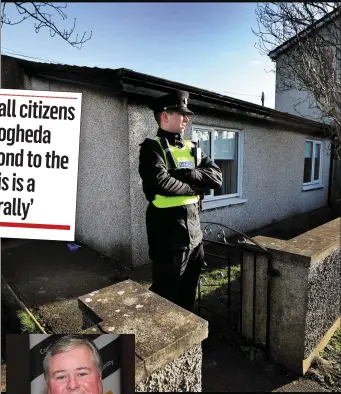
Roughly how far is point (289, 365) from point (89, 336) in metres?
2.01

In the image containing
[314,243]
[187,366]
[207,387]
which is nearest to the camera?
[187,366]

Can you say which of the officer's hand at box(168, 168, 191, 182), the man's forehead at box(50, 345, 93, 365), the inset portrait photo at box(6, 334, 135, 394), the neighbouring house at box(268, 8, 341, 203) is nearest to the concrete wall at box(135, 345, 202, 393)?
the inset portrait photo at box(6, 334, 135, 394)

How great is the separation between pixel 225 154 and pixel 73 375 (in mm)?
5649

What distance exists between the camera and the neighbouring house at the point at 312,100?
554 centimetres

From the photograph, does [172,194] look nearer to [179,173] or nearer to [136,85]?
[179,173]

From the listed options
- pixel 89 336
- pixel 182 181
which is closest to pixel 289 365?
pixel 182 181

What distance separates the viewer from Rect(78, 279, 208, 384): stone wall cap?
1.25 metres

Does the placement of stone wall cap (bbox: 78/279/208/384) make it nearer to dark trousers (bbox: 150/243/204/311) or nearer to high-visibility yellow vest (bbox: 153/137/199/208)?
dark trousers (bbox: 150/243/204/311)

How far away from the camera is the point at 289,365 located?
247 cm

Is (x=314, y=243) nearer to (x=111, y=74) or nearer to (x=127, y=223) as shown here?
(x=127, y=223)

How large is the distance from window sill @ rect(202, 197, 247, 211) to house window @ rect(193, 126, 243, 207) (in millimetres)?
30

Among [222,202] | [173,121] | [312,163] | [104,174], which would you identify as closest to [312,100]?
[312,163]

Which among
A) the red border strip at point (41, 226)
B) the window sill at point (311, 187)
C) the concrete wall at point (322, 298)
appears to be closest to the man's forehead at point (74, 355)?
the red border strip at point (41, 226)

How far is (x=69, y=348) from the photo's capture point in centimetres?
109
